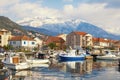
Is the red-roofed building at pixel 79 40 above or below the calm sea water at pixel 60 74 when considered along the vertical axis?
above

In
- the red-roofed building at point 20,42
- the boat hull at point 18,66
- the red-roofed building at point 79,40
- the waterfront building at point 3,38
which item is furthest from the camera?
the red-roofed building at point 79,40

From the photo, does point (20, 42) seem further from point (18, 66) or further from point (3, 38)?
point (18, 66)

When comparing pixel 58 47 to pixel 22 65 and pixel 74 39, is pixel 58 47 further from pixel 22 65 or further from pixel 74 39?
pixel 22 65

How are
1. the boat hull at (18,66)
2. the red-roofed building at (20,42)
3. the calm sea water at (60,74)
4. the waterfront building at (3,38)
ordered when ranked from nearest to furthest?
the calm sea water at (60,74) < the boat hull at (18,66) < the waterfront building at (3,38) < the red-roofed building at (20,42)

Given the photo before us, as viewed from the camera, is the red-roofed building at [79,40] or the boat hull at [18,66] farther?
the red-roofed building at [79,40]

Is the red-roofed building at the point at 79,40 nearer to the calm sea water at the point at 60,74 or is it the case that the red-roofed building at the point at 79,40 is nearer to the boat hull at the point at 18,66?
the calm sea water at the point at 60,74

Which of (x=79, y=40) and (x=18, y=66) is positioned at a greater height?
(x=79, y=40)

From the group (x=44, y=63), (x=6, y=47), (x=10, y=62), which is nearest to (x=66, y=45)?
(x=6, y=47)

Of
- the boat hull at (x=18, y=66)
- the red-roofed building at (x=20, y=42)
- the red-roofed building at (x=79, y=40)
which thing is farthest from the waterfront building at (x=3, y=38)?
the boat hull at (x=18, y=66)

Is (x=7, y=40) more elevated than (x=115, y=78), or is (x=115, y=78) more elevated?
(x=7, y=40)

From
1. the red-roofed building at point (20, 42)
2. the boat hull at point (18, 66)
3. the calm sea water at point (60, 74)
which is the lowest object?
the calm sea water at point (60, 74)

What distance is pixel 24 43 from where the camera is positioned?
154875 mm

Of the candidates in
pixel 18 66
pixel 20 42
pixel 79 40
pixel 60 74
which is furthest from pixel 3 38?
pixel 60 74

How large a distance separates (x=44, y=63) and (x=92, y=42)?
115227mm
